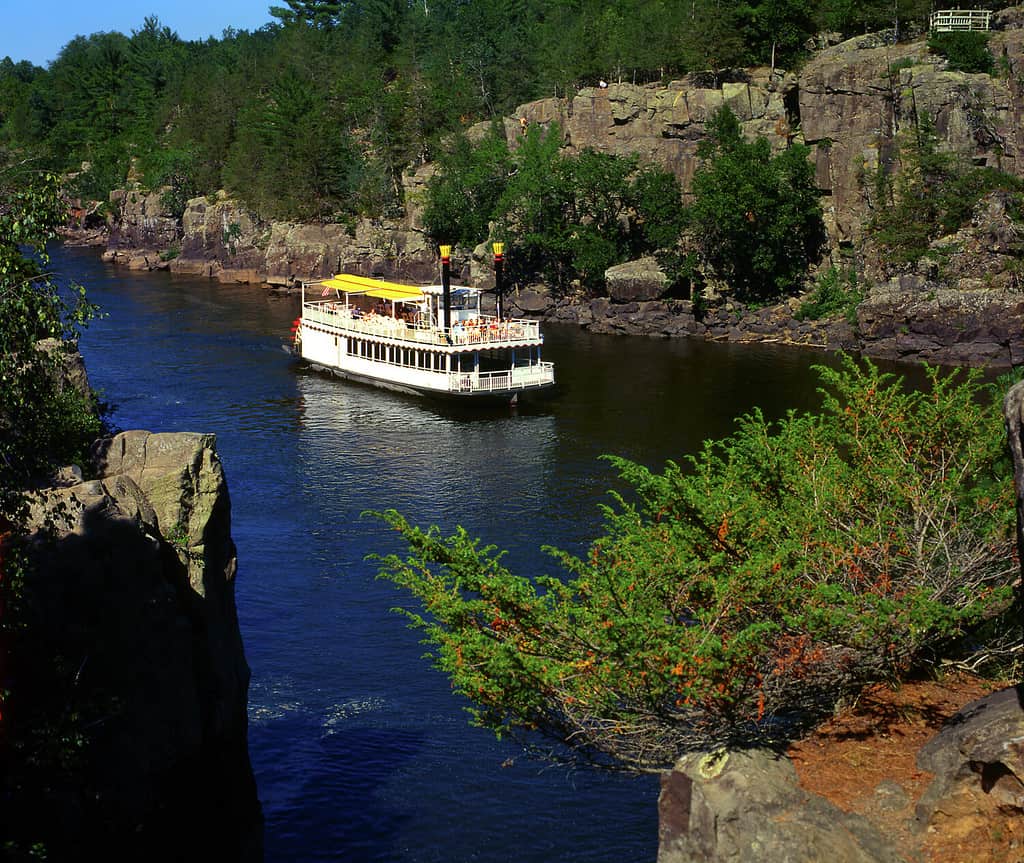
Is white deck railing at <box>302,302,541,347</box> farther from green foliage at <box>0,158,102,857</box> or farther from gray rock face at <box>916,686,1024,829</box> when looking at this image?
gray rock face at <box>916,686,1024,829</box>

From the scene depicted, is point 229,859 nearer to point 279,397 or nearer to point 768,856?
point 768,856

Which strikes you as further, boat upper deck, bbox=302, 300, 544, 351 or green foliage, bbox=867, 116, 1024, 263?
green foliage, bbox=867, 116, 1024, 263

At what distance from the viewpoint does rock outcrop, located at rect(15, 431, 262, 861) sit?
864 inches

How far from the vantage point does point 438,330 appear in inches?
2628

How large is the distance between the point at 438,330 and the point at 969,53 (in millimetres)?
39496

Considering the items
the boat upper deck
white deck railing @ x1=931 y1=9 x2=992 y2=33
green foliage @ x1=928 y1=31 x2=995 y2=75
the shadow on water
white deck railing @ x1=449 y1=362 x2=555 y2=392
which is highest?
white deck railing @ x1=931 y1=9 x2=992 y2=33

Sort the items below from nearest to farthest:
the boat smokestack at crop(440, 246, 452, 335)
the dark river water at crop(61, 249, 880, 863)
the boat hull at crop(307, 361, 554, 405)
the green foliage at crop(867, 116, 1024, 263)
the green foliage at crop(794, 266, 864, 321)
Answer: the dark river water at crop(61, 249, 880, 863)
the boat hull at crop(307, 361, 554, 405)
the boat smokestack at crop(440, 246, 452, 335)
the green foliage at crop(867, 116, 1024, 263)
the green foliage at crop(794, 266, 864, 321)

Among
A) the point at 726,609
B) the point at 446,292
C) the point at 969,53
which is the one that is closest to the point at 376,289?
the point at 446,292

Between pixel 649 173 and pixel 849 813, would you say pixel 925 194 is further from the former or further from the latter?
pixel 849 813

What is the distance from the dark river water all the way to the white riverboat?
1.32 metres

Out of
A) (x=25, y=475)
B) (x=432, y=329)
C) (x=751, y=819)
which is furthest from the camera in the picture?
(x=432, y=329)

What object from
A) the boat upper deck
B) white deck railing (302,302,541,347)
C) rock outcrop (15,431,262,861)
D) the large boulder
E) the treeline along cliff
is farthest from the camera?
the large boulder

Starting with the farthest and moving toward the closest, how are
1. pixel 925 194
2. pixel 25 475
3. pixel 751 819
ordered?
pixel 925 194, pixel 25 475, pixel 751 819

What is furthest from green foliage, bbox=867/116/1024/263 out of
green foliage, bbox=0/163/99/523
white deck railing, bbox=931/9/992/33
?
green foliage, bbox=0/163/99/523
